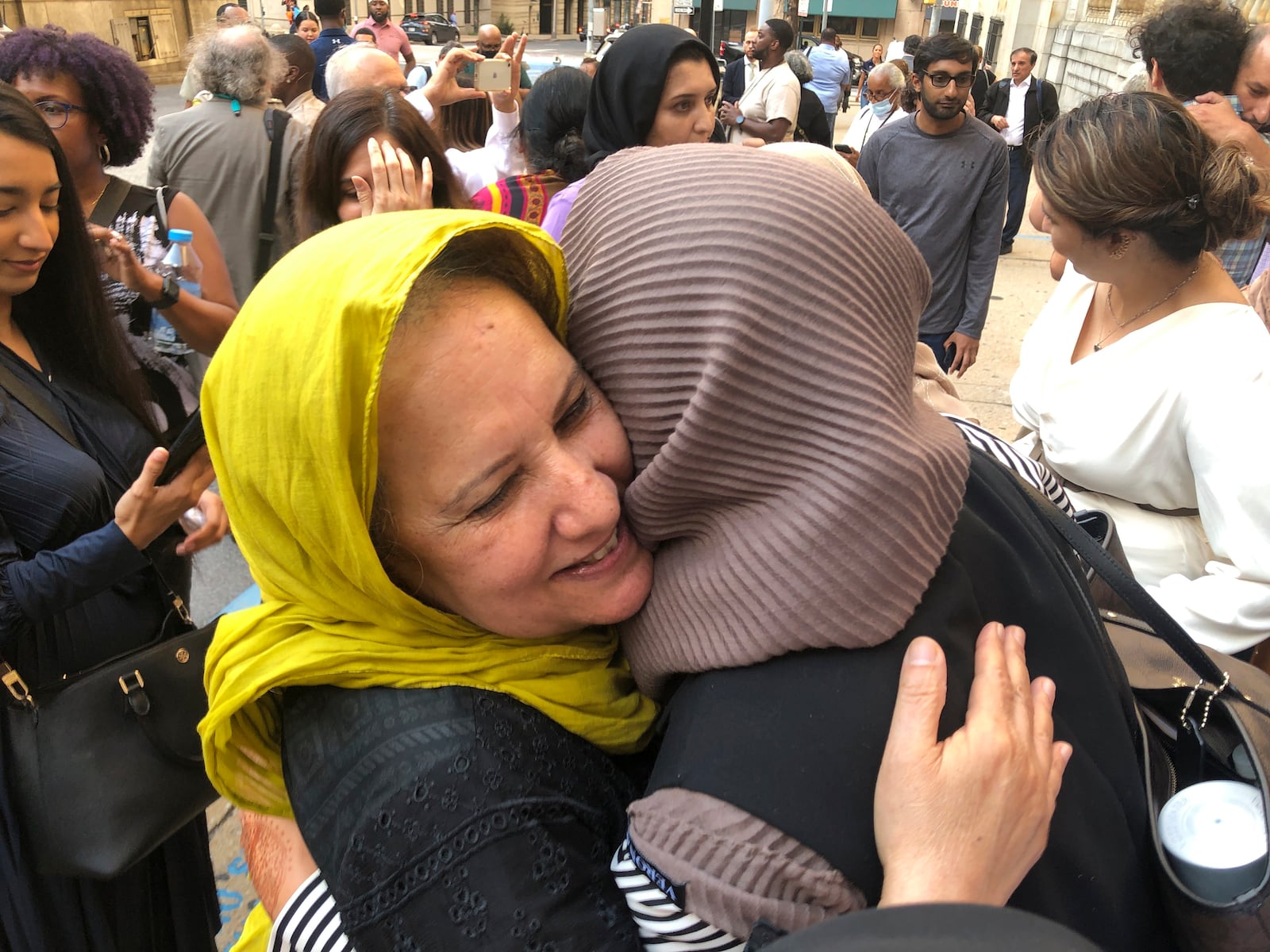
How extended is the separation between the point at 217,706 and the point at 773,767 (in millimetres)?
729

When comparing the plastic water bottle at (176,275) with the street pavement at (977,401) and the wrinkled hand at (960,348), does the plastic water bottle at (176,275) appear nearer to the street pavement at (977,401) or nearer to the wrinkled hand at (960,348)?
the street pavement at (977,401)

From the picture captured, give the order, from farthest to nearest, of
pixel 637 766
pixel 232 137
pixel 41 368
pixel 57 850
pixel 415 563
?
pixel 232 137 < pixel 41 368 < pixel 57 850 < pixel 637 766 < pixel 415 563

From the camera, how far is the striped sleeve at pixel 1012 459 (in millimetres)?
1418

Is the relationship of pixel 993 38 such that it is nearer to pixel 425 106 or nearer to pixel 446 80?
pixel 446 80

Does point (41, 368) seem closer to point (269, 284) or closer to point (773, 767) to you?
point (269, 284)

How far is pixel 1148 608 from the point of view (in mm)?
1129

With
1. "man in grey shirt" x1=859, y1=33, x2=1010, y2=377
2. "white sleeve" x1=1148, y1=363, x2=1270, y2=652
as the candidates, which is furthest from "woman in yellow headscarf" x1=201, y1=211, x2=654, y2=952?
"man in grey shirt" x1=859, y1=33, x2=1010, y2=377

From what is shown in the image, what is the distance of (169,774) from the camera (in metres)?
1.84

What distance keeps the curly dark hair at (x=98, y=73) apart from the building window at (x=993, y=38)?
27.4 meters

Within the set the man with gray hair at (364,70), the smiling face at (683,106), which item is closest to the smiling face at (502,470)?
the smiling face at (683,106)

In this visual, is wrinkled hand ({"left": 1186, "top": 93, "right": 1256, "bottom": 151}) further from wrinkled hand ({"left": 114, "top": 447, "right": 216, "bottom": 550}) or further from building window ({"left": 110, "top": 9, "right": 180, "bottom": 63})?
building window ({"left": 110, "top": 9, "right": 180, "bottom": 63})

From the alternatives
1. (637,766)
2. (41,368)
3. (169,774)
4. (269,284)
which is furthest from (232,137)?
(637,766)

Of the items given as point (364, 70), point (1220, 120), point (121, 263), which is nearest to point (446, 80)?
point (364, 70)

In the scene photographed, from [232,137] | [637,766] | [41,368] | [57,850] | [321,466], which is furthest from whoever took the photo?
[232,137]
